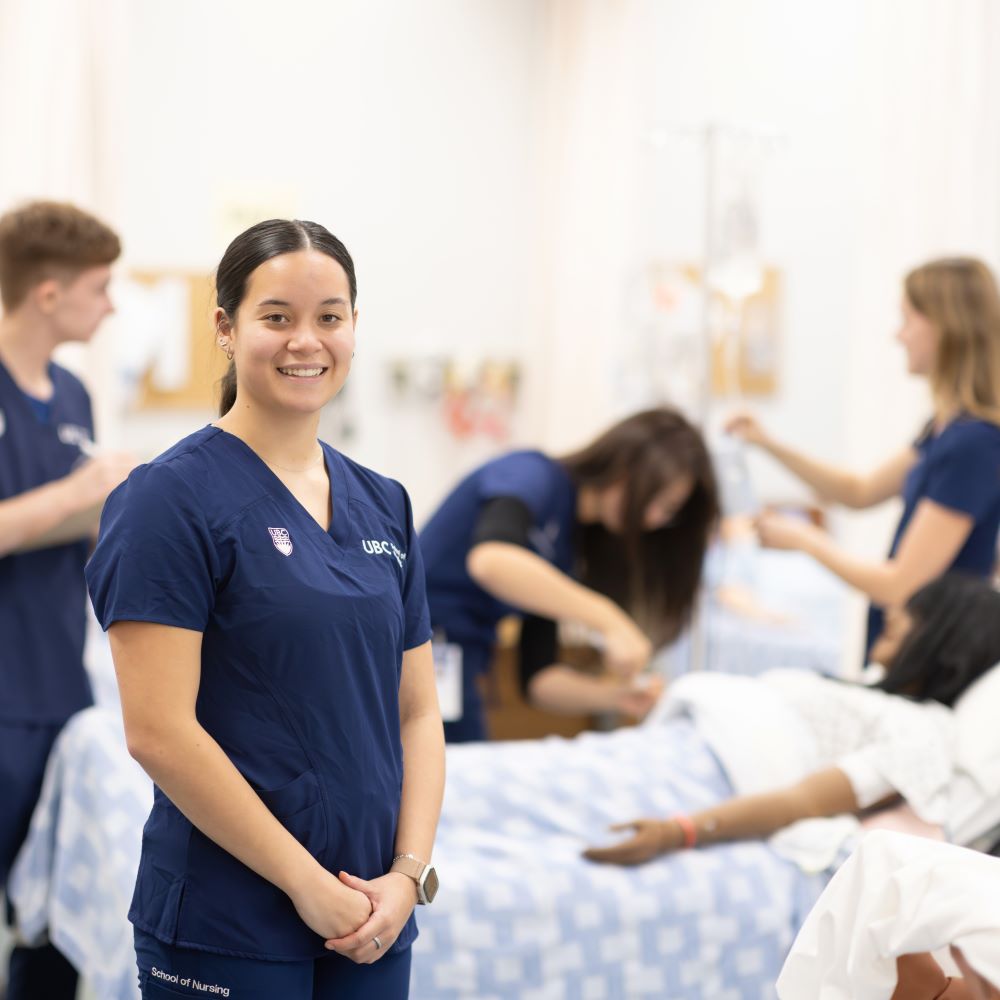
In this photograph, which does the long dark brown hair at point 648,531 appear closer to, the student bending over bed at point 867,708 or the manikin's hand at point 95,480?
the student bending over bed at point 867,708

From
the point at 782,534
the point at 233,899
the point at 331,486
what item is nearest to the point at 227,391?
the point at 331,486

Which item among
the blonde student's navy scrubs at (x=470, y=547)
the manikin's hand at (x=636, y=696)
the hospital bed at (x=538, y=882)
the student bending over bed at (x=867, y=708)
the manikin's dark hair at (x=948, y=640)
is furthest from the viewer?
the manikin's hand at (x=636, y=696)

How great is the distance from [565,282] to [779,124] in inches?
41.6

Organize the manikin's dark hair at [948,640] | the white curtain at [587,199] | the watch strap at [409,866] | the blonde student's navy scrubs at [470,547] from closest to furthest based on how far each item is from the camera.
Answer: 1. the watch strap at [409,866]
2. the manikin's dark hair at [948,640]
3. the blonde student's navy scrubs at [470,547]
4. the white curtain at [587,199]

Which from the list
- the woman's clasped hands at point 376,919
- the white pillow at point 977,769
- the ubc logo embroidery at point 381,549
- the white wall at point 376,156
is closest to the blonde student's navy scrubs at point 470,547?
the white pillow at point 977,769

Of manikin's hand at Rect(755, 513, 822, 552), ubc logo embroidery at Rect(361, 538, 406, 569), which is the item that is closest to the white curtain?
manikin's hand at Rect(755, 513, 822, 552)

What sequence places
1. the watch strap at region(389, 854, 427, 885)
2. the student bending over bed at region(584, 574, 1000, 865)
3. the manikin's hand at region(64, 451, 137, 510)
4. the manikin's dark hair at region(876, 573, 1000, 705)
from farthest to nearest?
the manikin's dark hair at region(876, 573, 1000, 705), the student bending over bed at region(584, 574, 1000, 865), the manikin's hand at region(64, 451, 137, 510), the watch strap at region(389, 854, 427, 885)

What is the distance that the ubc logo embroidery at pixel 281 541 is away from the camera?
3.73 feet

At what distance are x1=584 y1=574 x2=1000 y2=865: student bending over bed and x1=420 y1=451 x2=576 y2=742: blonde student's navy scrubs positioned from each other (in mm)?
513

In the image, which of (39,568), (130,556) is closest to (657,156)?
(39,568)

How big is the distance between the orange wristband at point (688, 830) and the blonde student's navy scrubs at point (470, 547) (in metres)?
0.63

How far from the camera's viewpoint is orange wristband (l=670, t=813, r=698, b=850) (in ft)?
6.72

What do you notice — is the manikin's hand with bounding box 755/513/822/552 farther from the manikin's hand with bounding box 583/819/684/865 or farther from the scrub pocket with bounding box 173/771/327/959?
the scrub pocket with bounding box 173/771/327/959

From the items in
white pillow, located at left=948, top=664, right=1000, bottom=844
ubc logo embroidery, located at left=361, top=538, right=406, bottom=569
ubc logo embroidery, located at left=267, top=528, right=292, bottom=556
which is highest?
ubc logo embroidery, located at left=267, top=528, right=292, bottom=556
